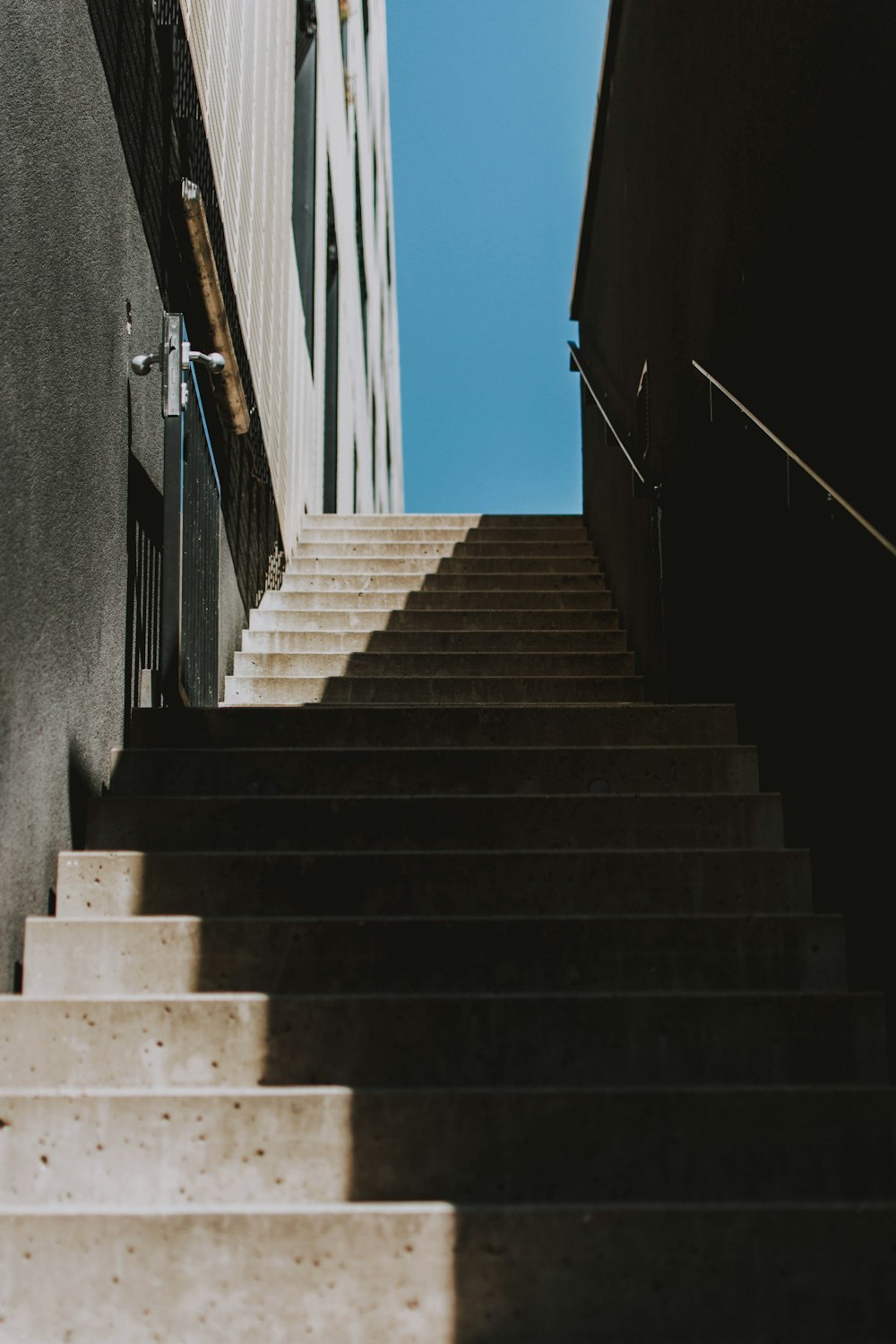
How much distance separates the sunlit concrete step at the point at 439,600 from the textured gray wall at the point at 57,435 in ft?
9.46

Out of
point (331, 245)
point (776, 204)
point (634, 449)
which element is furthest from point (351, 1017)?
point (331, 245)

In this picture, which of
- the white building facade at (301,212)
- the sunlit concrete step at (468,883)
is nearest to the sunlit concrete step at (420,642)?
the white building facade at (301,212)

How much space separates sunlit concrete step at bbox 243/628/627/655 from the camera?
20.0 ft

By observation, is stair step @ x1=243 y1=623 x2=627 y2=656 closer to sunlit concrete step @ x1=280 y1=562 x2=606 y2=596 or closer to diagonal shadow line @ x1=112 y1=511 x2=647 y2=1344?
sunlit concrete step @ x1=280 y1=562 x2=606 y2=596

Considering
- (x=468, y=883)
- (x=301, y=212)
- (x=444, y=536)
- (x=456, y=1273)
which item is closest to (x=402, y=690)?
(x=468, y=883)

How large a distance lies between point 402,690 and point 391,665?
394mm

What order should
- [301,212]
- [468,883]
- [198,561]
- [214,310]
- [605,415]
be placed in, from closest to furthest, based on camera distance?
1. [468,883]
2. [198,561]
3. [214,310]
4. [605,415]
5. [301,212]

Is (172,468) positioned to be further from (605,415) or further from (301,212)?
(301,212)

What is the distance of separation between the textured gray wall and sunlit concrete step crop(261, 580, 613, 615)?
9.46ft

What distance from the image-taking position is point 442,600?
22.4 feet

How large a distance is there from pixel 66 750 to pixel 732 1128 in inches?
70.2

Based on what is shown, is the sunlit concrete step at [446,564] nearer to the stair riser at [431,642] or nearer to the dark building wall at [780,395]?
the stair riser at [431,642]

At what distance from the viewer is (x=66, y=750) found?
3.29m

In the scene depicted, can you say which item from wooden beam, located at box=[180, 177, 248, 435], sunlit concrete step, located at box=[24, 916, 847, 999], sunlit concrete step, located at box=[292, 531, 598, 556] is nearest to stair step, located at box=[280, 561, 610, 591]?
sunlit concrete step, located at box=[292, 531, 598, 556]
